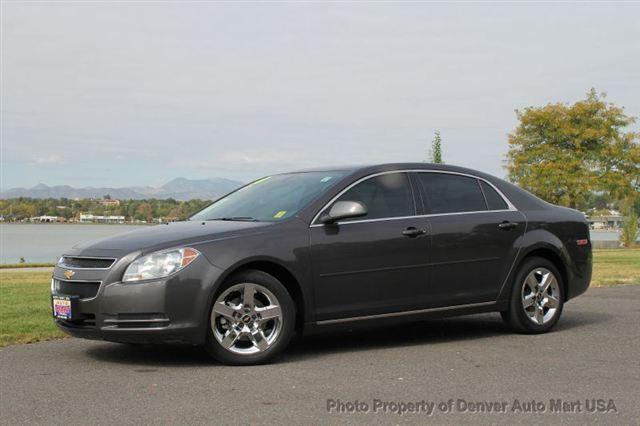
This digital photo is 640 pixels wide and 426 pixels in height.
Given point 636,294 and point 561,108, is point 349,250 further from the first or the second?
point 561,108

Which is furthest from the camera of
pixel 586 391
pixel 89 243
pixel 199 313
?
pixel 89 243

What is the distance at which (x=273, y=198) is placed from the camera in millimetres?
8141

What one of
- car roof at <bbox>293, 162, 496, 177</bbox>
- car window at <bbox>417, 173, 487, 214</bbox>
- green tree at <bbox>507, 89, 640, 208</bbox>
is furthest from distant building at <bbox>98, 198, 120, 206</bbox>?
car window at <bbox>417, 173, 487, 214</bbox>

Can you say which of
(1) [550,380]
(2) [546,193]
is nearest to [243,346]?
(1) [550,380]

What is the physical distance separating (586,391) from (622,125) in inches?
1903

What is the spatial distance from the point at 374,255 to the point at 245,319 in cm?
133

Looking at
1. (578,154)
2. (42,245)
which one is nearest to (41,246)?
(42,245)

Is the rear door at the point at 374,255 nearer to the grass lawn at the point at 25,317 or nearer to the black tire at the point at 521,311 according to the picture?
the black tire at the point at 521,311

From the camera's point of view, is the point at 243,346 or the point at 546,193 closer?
the point at 243,346

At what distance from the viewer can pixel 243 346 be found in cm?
716

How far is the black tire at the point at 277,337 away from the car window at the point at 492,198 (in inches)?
100

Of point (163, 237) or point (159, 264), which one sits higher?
point (163, 237)

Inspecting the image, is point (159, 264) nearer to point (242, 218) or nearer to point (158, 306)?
point (158, 306)

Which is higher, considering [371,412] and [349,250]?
[349,250]
